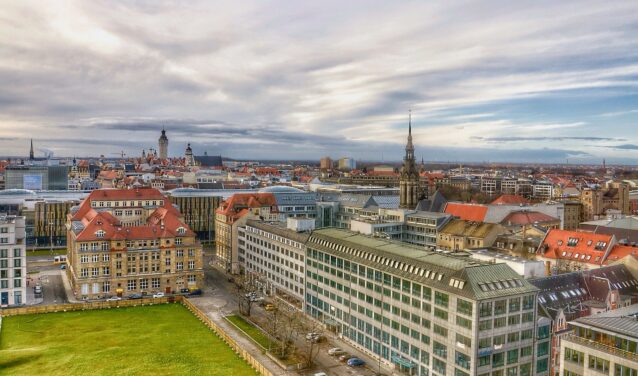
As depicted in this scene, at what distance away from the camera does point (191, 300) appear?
11262 cm

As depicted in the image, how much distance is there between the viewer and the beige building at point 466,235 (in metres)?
127

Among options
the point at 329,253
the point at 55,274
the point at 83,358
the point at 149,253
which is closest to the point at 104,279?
the point at 149,253

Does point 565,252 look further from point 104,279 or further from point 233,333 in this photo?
point 104,279

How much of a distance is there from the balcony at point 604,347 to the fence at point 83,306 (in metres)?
80.5

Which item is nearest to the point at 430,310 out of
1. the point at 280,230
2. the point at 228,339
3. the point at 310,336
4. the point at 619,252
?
the point at 310,336

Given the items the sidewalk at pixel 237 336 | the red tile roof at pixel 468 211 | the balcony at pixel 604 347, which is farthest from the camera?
the red tile roof at pixel 468 211

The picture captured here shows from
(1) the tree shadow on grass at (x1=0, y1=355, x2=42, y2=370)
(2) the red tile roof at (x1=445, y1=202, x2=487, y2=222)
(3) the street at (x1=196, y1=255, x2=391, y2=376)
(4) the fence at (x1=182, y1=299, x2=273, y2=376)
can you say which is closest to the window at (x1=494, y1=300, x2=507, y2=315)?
(3) the street at (x1=196, y1=255, x2=391, y2=376)

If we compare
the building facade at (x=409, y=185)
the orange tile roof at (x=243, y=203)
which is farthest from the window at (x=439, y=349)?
the building facade at (x=409, y=185)

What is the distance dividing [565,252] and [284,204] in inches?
3258

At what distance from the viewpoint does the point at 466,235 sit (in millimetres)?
129750

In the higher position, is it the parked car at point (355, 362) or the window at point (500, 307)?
the window at point (500, 307)

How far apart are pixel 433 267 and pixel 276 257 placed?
52096 millimetres

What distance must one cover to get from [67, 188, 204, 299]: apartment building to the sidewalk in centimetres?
957

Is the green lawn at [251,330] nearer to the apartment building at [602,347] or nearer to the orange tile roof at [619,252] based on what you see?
the apartment building at [602,347]
